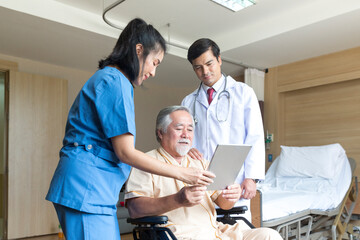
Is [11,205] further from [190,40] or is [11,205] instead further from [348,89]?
[348,89]

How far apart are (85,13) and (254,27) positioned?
2011mm

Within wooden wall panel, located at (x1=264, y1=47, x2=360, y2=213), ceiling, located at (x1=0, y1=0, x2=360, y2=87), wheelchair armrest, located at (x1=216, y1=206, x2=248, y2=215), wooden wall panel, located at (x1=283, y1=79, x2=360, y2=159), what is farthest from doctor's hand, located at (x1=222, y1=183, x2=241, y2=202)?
wooden wall panel, located at (x1=283, y1=79, x2=360, y2=159)

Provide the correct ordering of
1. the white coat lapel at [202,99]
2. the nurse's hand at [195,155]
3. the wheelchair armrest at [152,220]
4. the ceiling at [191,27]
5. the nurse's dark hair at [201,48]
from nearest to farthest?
the wheelchair armrest at [152,220] → the nurse's hand at [195,155] → the nurse's dark hair at [201,48] → the white coat lapel at [202,99] → the ceiling at [191,27]

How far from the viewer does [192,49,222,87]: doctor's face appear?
6.56 feet

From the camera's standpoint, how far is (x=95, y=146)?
1104 millimetres

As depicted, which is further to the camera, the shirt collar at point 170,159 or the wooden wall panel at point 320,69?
the wooden wall panel at point 320,69

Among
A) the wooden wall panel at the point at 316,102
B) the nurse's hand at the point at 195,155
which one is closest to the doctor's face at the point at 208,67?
the nurse's hand at the point at 195,155

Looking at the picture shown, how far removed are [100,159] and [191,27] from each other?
3542mm

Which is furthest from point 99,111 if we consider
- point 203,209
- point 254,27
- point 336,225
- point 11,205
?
point 11,205

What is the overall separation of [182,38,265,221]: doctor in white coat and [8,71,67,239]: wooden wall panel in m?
3.39

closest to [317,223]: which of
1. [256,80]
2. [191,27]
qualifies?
[256,80]

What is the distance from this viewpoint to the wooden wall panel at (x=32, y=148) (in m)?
4.59

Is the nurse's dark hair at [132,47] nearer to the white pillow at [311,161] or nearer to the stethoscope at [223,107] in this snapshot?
the stethoscope at [223,107]

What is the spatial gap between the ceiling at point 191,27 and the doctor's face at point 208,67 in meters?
1.89
